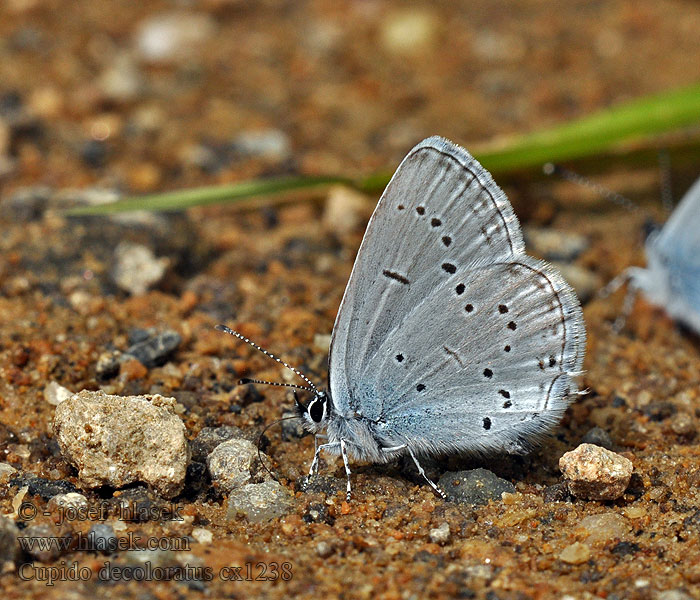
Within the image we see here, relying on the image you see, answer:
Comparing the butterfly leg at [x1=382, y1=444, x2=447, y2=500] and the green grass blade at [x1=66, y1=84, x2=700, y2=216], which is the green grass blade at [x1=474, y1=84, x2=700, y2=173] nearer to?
the green grass blade at [x1=66, y1=84, x2=700, y2=216]

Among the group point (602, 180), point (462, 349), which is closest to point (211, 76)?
point (602, 180)

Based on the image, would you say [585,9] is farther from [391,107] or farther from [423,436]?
[423,436]

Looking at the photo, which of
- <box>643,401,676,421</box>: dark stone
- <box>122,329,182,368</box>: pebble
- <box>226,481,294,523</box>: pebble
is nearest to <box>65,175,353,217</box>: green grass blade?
<box>122,329,182,368</box>: pebble

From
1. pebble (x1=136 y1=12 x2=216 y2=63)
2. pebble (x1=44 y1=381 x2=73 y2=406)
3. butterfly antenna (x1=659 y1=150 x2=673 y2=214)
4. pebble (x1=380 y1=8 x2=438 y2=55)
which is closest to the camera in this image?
pebble (x1=44 y1=381 x2=73 y2=406)

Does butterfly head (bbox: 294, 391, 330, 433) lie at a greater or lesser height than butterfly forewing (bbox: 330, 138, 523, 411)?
lesser

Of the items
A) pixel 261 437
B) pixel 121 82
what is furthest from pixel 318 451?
pixel 121 82

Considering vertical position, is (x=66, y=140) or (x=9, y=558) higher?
(x=66, y=140)

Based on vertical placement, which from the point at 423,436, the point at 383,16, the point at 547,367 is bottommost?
the point at 423,436

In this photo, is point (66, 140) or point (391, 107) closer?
point (66, 140)

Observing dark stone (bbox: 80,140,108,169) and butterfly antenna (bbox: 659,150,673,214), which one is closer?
butterfly antenna (bbox: 659,150,673,214)
